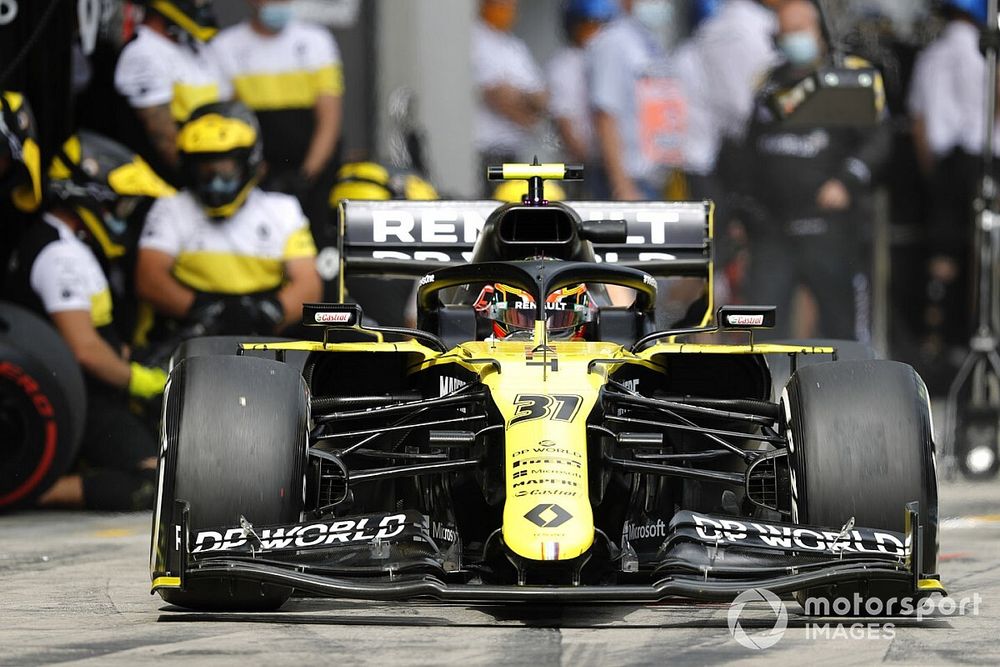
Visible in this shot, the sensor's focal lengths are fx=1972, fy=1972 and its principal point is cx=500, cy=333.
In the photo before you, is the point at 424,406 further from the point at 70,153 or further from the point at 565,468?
the point at 70,153

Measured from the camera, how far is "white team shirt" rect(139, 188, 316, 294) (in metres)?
13.2

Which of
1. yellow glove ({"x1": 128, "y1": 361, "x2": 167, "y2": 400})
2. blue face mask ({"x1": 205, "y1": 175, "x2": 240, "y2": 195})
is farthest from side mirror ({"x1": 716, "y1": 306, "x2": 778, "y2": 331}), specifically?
blue face mask ({"x1": 205, "y1": 175, "x2": 240, "y2": 195})

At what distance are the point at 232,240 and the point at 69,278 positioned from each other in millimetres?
1289

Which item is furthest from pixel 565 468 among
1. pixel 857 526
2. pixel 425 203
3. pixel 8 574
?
pixel 425 203

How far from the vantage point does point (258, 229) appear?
13.5 m

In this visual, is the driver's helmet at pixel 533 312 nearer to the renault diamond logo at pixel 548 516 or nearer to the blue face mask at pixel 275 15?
the renault diamond logo at pixel 548 516

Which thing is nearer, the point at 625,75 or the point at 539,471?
the point at 539,471

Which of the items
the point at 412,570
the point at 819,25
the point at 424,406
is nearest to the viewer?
the point at 412,570

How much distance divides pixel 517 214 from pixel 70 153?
5.36 metres

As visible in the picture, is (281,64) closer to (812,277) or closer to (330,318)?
(812,277)

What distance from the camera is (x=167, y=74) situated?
13.3 meters

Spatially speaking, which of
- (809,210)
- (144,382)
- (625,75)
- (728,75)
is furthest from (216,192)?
(809,210)

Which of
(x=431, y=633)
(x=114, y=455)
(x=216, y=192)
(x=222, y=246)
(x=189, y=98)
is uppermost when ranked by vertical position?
(x=189, y=98)

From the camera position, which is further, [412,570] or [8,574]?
[8,574]
